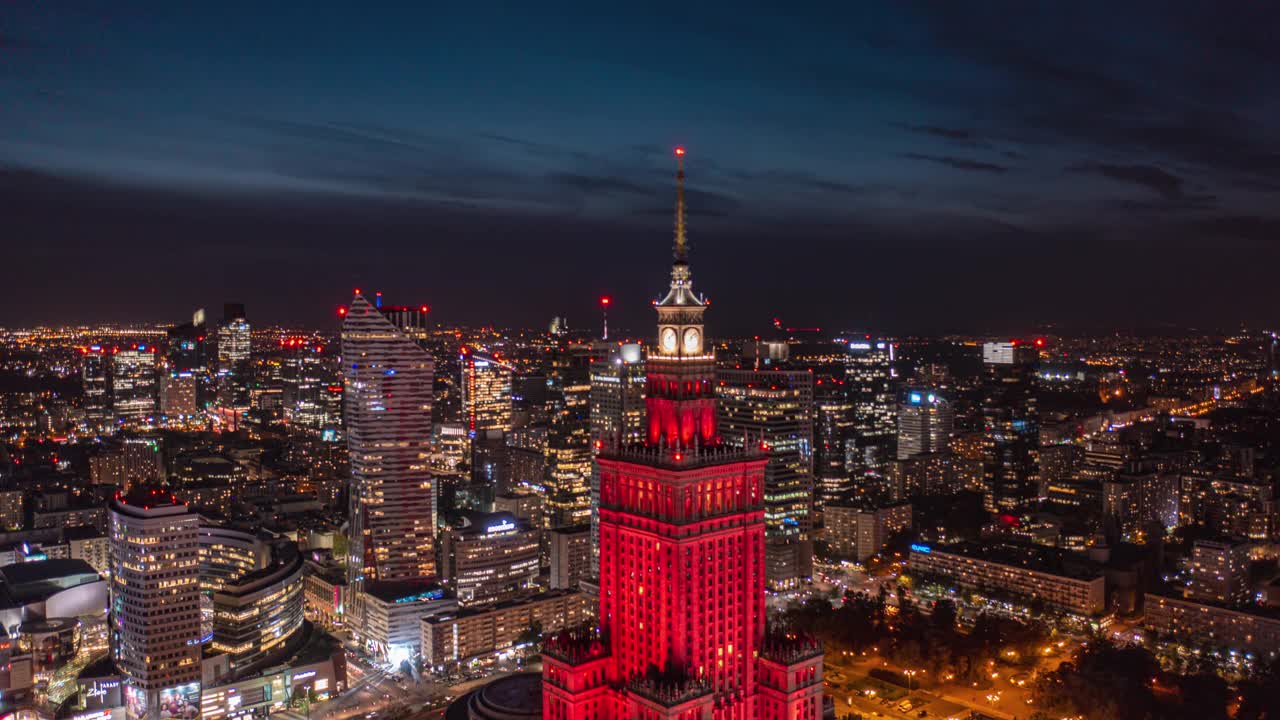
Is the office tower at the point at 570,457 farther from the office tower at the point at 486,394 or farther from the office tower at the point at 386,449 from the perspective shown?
the office tower at the point at 386,449

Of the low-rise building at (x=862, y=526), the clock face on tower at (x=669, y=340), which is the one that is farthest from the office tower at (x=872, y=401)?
the clock face on tower at (x=669, y=340)

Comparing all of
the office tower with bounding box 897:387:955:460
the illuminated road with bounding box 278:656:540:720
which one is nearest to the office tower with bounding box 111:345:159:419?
the illuminated road with bounding box 278:656:540:720

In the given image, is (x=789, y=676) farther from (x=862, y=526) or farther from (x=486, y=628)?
(x=862, y=526)

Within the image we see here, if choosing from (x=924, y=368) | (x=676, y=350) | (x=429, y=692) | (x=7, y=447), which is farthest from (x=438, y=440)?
(x=676, y=350)

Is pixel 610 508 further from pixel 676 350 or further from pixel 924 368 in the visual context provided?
pixel 924 368

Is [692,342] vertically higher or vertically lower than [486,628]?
higher

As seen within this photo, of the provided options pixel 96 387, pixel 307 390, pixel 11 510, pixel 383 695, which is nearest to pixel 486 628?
pixel 383 695
